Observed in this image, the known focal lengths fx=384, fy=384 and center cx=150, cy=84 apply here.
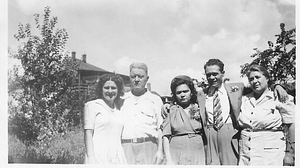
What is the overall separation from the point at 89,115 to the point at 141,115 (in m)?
0.84

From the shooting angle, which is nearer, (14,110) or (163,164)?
(163,164)

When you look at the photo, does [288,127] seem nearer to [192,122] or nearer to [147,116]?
[192,122]

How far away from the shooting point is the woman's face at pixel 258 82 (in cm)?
575

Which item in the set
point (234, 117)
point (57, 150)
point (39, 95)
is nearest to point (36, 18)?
point (39, 95)

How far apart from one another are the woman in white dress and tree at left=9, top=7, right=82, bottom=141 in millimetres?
472

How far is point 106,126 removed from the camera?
6043 mm

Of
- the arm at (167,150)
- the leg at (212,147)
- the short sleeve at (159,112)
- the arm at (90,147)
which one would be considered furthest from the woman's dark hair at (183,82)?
the arm at (90,147)

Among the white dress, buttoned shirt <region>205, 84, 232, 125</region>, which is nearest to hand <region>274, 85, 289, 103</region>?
buttoned shirt <region>205, 84, 232, 125</region>

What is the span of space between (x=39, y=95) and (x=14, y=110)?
48cm

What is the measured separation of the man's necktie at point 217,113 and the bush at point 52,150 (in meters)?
2.15

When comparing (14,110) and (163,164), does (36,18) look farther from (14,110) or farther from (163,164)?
(163,164)

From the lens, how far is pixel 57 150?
6.36m

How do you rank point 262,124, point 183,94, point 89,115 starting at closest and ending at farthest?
point 262,124 → point 183,94 → point 89,115

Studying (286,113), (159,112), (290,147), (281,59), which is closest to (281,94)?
(286,113)
